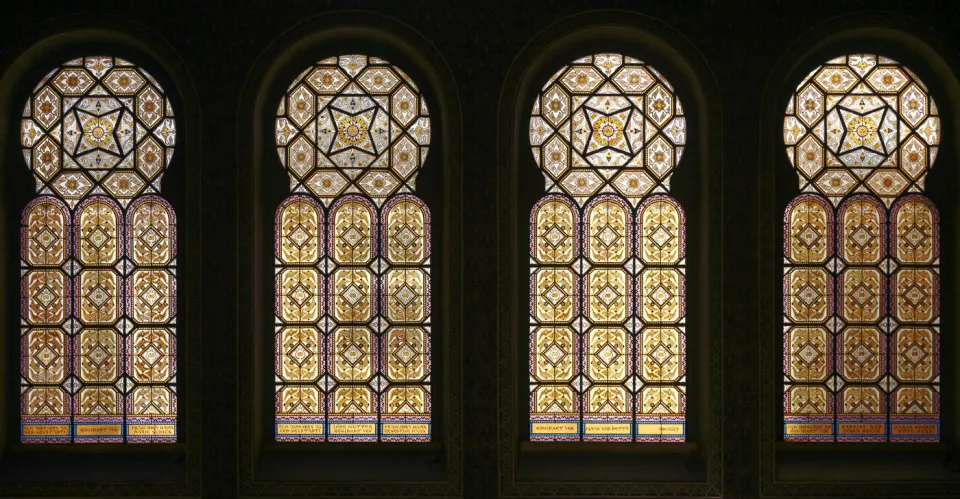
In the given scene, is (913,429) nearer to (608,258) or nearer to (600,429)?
(600,429)

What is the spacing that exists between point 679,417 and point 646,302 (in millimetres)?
665

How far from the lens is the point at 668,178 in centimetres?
424

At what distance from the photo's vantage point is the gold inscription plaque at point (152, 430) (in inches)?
167

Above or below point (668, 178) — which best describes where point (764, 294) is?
below

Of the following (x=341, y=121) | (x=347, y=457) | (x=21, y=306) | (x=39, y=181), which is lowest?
(x=347, y=457)

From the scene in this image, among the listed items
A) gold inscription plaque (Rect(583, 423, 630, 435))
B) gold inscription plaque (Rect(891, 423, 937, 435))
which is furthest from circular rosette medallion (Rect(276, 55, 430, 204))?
gold inscription plaque (Rect(891, 423, 937, 435))

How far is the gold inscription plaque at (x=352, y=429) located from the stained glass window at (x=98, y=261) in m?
0.89

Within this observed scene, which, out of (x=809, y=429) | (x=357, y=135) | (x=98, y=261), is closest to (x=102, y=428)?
(x=98, y=261)

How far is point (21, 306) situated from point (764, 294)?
401 cm

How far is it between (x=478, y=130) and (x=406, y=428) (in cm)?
168

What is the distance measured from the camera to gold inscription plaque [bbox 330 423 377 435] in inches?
168

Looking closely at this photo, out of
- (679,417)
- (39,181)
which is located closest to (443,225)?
(679,417)

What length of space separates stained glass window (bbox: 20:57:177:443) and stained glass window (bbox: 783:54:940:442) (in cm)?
343
